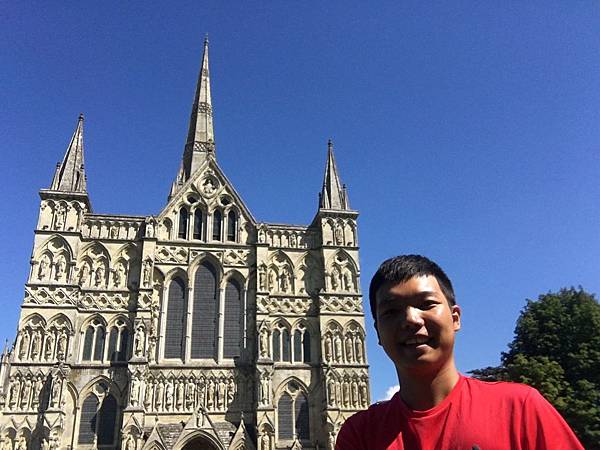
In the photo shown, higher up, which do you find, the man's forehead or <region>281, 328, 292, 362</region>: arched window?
<region>281, 328, 292, 362</region>: arched window

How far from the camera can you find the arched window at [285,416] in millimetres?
25047

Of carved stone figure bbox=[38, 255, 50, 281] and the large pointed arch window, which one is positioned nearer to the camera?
carved stone figure bbox=[38, 255, 50, 281]

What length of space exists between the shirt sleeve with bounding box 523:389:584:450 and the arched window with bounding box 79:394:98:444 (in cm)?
2546

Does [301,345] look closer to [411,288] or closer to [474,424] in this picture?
[411,288]

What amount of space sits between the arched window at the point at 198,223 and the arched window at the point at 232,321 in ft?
10.5

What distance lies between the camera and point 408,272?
2484 mm

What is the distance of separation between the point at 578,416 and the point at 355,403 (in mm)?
10196

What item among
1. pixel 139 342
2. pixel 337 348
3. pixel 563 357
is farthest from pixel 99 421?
pixel 563 357

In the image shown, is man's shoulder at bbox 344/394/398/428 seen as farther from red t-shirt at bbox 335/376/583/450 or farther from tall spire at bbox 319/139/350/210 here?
tall spire at bbox 319/139/350/210

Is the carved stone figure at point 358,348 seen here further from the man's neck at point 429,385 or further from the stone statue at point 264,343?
the man's neck at point 429,385

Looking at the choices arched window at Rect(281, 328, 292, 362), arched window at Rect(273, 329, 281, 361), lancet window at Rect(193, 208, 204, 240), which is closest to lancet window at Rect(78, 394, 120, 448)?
arched window at Rect(273, 329, 281, 361)

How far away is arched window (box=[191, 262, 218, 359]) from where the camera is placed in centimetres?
2643

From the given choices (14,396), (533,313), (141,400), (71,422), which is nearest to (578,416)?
(533,313)

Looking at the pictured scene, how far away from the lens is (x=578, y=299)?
24375 millimetres
